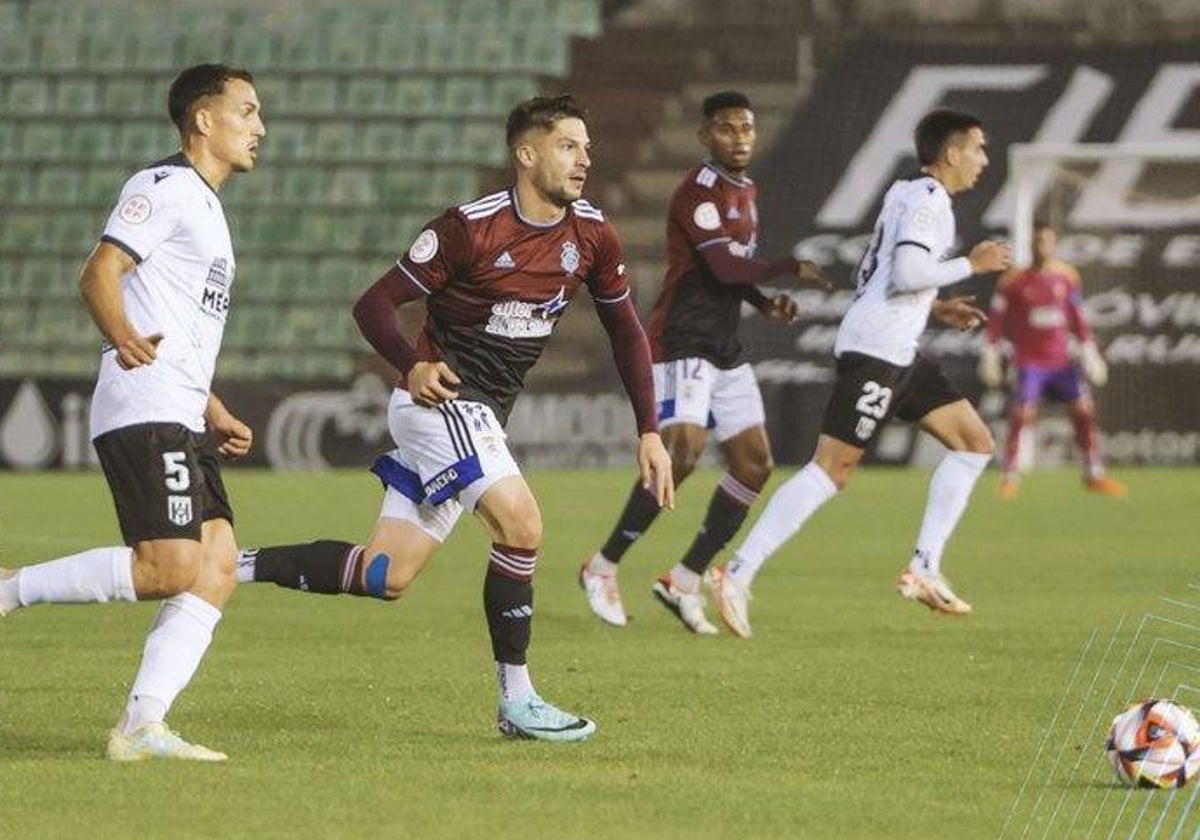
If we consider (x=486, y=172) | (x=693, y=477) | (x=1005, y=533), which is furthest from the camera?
(x=486, y=172)

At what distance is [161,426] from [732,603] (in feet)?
14.3

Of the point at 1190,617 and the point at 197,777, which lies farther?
the point at 1190,617

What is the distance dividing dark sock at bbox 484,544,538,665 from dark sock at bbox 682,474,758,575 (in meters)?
3.73

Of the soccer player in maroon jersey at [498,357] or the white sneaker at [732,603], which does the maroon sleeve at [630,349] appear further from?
the white sneaker at [732,603]

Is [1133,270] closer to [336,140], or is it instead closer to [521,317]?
[336,140]

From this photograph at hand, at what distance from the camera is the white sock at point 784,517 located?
10.9 meters

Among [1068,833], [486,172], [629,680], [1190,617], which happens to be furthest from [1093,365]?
[1068,833]

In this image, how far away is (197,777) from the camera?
6.52 m

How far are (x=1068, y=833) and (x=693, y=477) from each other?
1774 centimetres

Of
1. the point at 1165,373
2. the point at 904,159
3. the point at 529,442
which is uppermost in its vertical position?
the point at 904,159

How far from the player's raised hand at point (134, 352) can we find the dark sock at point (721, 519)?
4.96 meters

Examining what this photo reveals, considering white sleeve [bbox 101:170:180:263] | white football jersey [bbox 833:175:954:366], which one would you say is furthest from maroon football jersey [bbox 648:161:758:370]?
white sleeve [bbox 101:170:180:263]

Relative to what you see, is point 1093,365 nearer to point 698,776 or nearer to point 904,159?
point 904,159

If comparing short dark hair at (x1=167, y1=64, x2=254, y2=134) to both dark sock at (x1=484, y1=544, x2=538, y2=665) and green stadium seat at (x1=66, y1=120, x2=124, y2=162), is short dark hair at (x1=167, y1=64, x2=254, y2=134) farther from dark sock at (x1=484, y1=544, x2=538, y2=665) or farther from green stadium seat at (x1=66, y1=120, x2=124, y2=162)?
green stadium seat at (x1=66, y1=120, x2=124, y2=162)
